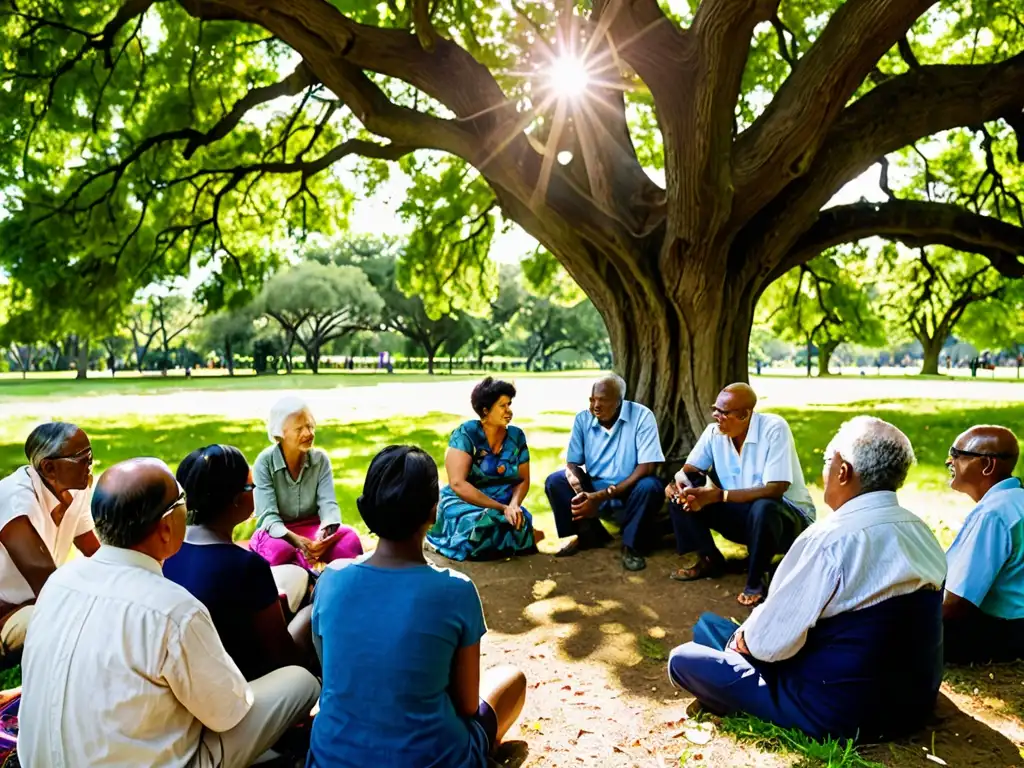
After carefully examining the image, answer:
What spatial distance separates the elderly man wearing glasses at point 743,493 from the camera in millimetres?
5195

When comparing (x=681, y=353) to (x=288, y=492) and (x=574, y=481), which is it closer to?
(x=574, y=481)

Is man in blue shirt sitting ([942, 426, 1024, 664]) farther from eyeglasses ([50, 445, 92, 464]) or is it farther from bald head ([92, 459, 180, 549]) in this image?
eyeglasses ([50, 445, 92, 464])

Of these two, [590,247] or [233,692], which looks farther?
[590,247]

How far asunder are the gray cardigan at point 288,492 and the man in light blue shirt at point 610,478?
218 cm

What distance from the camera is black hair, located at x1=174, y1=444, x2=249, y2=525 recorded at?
2.95 m

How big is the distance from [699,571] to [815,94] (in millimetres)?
4045

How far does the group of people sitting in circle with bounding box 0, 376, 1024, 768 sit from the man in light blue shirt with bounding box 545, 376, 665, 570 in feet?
7.51

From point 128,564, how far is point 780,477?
4.37m

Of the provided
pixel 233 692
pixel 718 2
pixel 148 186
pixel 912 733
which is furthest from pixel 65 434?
pixel 148 186

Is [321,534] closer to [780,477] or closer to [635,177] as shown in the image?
[780,477]

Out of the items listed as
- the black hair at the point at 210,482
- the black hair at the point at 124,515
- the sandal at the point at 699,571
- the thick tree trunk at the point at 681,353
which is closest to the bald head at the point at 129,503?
the black hair at the point at 124,515

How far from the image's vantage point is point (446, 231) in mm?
15414

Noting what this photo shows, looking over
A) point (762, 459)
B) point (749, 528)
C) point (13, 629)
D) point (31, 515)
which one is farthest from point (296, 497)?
point (762, 459)

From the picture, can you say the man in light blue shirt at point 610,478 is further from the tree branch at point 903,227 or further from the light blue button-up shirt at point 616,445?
the tree branch at point 903,227
